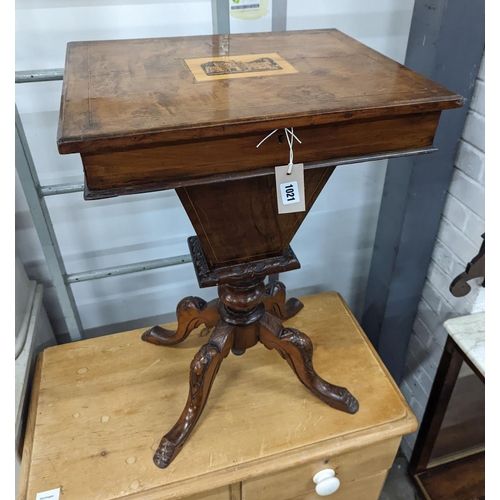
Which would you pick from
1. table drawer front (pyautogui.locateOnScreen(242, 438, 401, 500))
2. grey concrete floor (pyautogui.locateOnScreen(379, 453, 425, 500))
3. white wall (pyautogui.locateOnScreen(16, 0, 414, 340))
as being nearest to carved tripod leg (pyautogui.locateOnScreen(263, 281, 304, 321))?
white wall (pyautogui.locateOnScreen(16, 0, 414, 340))

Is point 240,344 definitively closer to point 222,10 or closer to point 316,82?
point 316,82

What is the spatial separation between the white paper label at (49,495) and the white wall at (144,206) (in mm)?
582

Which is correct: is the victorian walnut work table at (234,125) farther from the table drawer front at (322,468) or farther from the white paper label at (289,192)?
the table drawer front at (322,468)

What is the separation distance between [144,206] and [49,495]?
2.32 ft

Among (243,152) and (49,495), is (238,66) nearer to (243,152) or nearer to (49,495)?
(243,152)

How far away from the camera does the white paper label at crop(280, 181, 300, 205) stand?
695mm

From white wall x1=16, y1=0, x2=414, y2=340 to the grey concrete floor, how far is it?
0.58m

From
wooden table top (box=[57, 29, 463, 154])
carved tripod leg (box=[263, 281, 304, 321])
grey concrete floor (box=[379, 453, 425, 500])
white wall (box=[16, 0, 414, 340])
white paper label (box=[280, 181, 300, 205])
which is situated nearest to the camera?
wooden table top (box=[57, 29, 463, 154])

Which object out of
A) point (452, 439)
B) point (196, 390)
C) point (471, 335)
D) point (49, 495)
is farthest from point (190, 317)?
point (452, 439)

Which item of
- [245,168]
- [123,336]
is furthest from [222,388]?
[245,168]

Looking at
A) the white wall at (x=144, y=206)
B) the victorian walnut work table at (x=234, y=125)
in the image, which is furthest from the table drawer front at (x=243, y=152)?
the white wall at (x=144, y=206)

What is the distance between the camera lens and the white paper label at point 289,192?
2.28 ft

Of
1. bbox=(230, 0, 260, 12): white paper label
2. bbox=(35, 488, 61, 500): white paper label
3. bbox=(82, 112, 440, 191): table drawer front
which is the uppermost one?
bbox=(230, 0, 260, 12): white paper label

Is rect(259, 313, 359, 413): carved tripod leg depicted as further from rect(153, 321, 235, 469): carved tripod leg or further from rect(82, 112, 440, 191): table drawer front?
rect(82, 112, 440, 191): table drawer front
